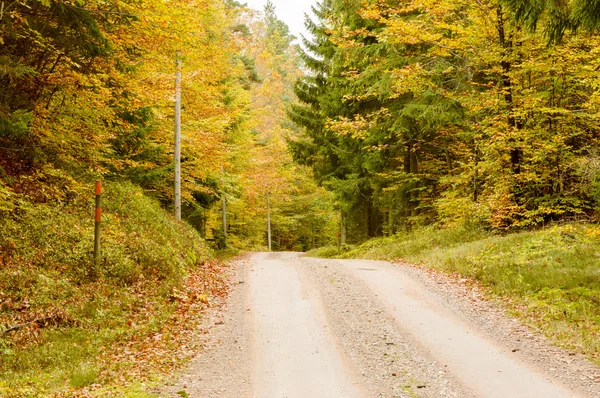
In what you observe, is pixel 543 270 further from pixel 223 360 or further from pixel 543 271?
pixel 223 360

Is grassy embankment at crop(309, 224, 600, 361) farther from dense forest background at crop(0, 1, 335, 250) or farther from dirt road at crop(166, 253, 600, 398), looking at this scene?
dense forest background at crop(0, 1, 335, 250)

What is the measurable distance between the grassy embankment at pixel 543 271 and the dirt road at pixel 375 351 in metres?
0.62

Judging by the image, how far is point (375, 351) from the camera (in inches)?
301

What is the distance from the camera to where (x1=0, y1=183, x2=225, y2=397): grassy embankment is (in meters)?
6.41

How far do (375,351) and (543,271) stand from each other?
5886mm

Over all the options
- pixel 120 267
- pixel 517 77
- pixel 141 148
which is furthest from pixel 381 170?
pixel 120 267

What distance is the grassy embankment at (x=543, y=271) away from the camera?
8.66 meters

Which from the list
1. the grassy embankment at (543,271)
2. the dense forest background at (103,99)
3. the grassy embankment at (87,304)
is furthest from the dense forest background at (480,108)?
the grassy embankment at (87,304)

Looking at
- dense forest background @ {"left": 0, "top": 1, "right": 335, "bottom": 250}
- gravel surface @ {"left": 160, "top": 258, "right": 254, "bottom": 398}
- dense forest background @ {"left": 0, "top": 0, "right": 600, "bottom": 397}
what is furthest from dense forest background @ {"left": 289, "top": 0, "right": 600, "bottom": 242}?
gravel surface @ {"left": 160, "top": 258, "right": 254, "bottom": 398}

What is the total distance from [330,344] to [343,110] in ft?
59.4

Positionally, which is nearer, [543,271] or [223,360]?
[223,360]

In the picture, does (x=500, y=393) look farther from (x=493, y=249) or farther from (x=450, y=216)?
(x=450, y=216)

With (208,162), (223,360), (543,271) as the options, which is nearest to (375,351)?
(223,360)

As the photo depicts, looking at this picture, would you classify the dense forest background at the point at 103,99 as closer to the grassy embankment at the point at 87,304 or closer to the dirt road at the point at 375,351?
the grassy embankment at the point at 87,304
